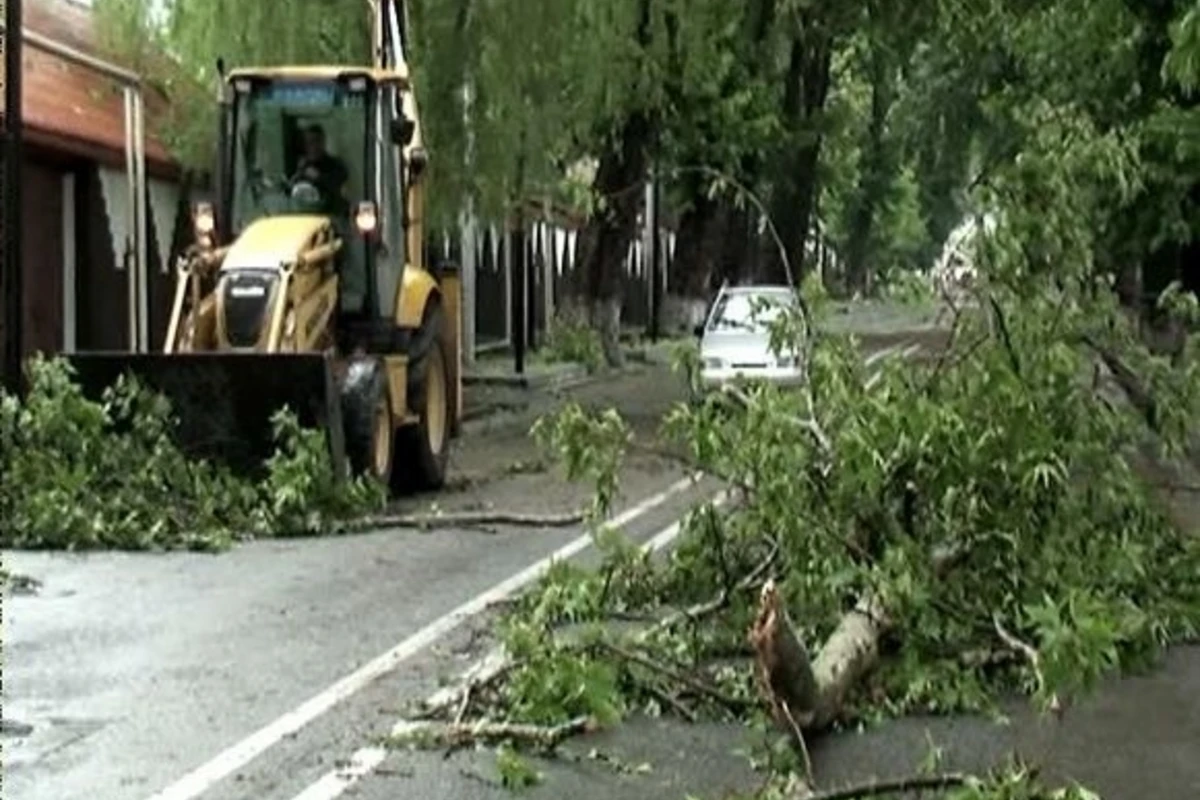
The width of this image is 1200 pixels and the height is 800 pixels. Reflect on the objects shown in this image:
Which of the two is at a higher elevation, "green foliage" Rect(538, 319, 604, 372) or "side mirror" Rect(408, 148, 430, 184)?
"side mirror" Rect(408, 148, 430, 184)

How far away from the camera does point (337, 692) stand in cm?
960

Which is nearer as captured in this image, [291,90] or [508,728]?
[508,728]

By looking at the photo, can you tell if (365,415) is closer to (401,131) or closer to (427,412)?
(427,412)

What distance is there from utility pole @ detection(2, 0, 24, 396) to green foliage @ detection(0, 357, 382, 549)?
156cm

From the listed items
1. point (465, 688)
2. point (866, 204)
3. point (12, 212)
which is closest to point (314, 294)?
point (12, 212)

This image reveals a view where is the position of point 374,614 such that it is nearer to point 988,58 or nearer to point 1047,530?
point 1047,530

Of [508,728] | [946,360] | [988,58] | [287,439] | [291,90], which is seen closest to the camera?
[508,728]

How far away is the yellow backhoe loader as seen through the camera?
15336 millimetres

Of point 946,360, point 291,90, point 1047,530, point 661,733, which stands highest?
point 291,90

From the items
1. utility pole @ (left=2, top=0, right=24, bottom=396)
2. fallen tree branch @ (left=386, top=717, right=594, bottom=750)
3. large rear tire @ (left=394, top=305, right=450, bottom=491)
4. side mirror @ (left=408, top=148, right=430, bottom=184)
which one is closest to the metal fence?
large rear tire @ (left=394, top=305, right=450, bottom=491)

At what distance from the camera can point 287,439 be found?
595 inches

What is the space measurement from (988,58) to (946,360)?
922 inches

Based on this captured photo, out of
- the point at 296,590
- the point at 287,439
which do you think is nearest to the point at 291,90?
the point at 287,439

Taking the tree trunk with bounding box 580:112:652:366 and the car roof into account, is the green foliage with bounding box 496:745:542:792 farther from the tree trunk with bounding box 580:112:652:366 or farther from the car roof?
the tree trunk with bounding box 580:112:652:366
